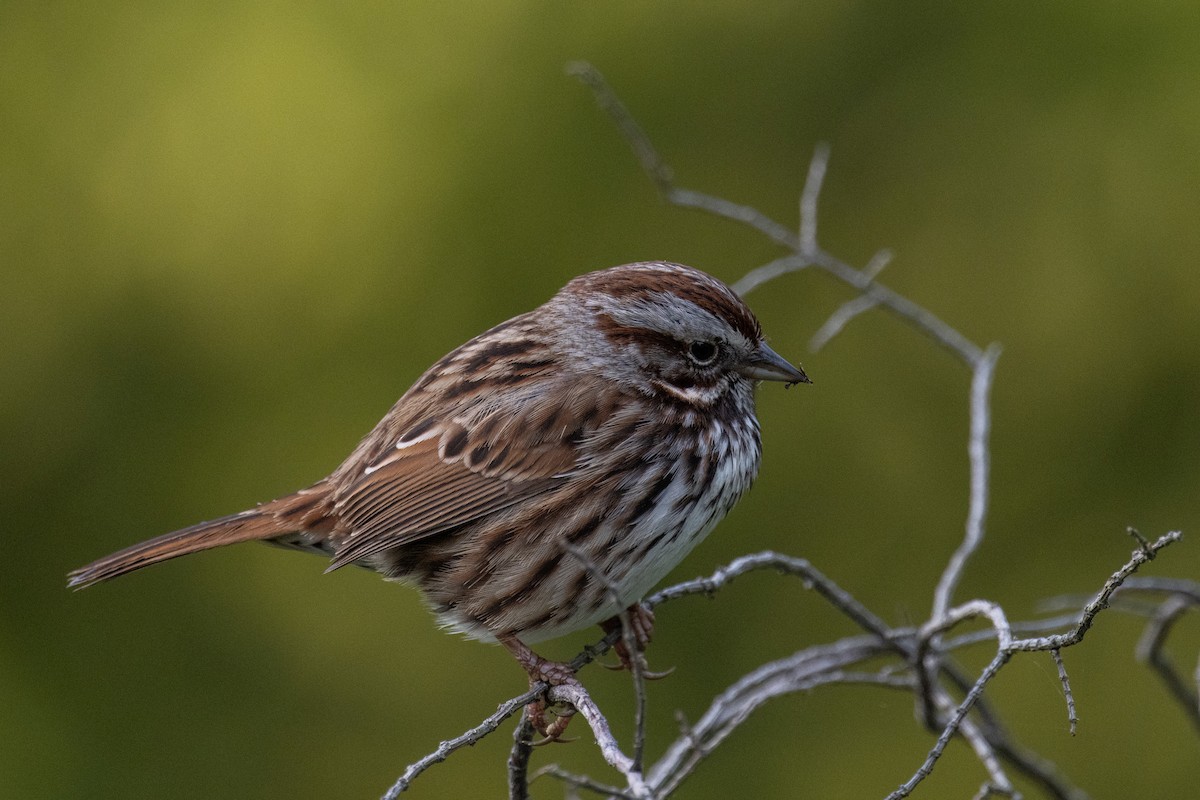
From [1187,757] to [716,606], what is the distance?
1529mm

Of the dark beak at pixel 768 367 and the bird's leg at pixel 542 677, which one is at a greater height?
the dark beak at pixel 768 367

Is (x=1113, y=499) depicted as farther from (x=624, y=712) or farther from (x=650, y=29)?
(x=650, y=29)

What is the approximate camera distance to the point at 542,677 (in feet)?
10.2

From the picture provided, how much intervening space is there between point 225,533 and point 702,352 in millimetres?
1223

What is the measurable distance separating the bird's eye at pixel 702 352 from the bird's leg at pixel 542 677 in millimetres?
756

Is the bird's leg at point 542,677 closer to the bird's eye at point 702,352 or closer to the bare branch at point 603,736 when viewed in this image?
the bare branch at point 603,736

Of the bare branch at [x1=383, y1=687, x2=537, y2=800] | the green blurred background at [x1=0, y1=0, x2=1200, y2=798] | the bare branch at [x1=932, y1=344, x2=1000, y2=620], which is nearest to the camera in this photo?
the bare branch at [x1=383, y1=687, x2=537, y2=800]

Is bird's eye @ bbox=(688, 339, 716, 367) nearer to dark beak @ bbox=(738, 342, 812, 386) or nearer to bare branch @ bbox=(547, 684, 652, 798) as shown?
dark beak @ bbox=(738, 342, 812, 386)

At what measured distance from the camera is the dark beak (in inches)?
134

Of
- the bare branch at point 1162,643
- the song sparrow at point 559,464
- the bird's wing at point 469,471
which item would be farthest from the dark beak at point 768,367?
the bare branch at point 1162,643

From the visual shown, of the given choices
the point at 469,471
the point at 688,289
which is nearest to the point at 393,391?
the point at 469,471

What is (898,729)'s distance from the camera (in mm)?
4621

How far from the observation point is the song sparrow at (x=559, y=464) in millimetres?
3203

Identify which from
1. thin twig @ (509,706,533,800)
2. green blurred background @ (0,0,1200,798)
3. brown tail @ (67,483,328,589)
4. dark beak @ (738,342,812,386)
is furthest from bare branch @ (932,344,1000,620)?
brown tail @ (67,483,328,589)
